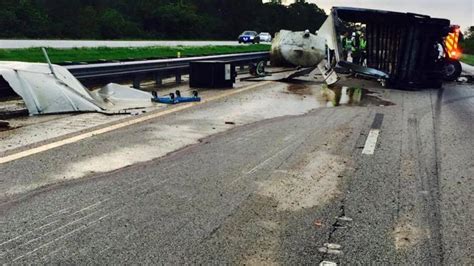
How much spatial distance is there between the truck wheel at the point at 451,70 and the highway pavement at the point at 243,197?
13.3 m

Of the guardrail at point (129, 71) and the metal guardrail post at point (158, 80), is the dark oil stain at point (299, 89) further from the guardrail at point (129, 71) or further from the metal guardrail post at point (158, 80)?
the metal guardrail post at point (158, 80)

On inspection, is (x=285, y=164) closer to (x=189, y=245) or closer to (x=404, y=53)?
(x=189, y=245)

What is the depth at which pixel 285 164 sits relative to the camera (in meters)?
6.28

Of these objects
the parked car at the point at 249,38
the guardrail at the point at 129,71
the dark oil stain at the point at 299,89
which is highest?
the guardrail at the point at 129,71

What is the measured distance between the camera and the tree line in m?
53.2

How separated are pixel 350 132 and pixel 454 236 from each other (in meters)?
4.55

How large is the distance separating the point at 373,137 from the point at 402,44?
31.9ft

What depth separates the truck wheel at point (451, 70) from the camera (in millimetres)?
21250

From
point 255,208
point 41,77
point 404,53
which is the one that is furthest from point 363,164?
point 404,53

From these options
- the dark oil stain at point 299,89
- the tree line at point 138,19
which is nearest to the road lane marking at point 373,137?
the dark oil stain at point 299,89

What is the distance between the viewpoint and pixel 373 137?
817 centimetres

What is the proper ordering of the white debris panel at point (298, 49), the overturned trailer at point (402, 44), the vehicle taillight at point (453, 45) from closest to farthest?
the overturned trailer at point (402, 44), the vehicle taillight at point (453, 45), the white debris panel at point (298, 49)

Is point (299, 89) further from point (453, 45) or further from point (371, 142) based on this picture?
point (453, 45)

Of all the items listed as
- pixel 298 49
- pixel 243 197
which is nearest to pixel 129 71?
pixel 243 197
